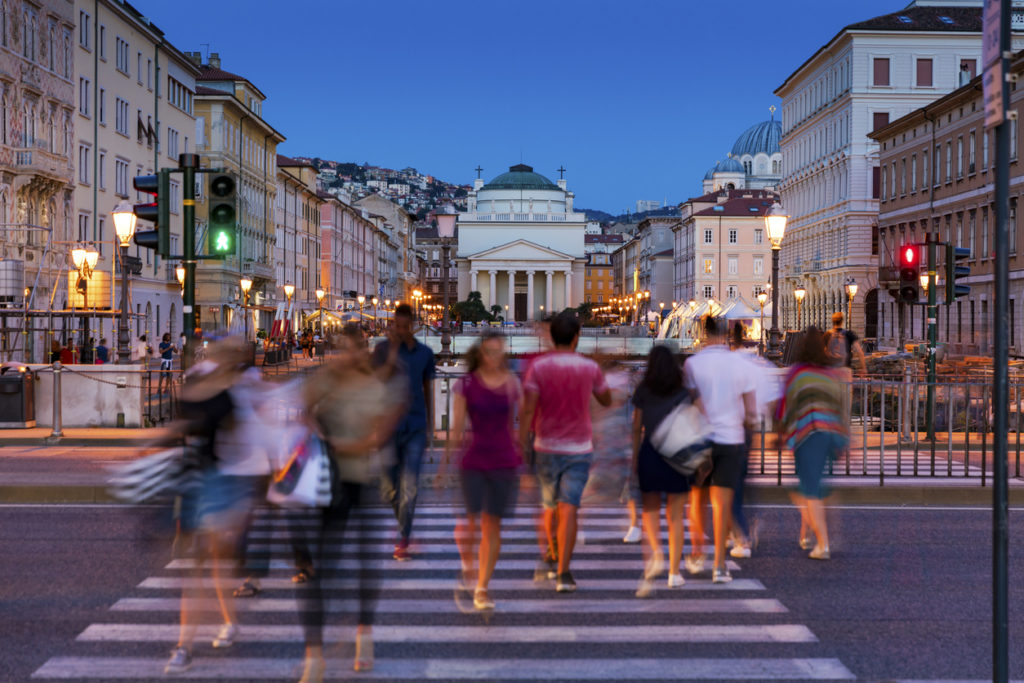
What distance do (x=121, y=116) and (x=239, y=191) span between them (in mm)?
18481

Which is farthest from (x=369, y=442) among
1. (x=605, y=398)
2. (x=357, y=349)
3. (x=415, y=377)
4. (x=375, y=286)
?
(x=375, y=286)

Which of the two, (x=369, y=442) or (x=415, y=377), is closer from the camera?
(x=369, y=442)

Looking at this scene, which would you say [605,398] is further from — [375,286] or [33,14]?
[375,286]

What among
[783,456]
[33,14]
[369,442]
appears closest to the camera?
[369,442]

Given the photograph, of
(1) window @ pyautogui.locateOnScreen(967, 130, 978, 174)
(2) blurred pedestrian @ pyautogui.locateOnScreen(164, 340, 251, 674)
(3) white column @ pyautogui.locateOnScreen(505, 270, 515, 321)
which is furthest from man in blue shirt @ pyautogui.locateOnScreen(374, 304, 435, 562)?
(3) white column @ pyautogui.locateOnScreen(505, 270, 515, 321)

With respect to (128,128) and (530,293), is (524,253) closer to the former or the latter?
(530,293)

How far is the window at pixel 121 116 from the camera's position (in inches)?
2165

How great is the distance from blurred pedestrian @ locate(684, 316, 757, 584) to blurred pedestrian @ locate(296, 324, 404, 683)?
9.49 feet

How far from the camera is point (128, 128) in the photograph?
187 ft

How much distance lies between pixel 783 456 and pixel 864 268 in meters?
66.2

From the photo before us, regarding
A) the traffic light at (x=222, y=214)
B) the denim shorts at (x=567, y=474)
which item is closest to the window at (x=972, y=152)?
the traffic light at (x=222, y=214)

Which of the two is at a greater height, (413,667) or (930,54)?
(930,54)

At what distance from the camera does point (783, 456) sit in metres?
17.9

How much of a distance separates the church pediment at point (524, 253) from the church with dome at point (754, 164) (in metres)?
30.2
